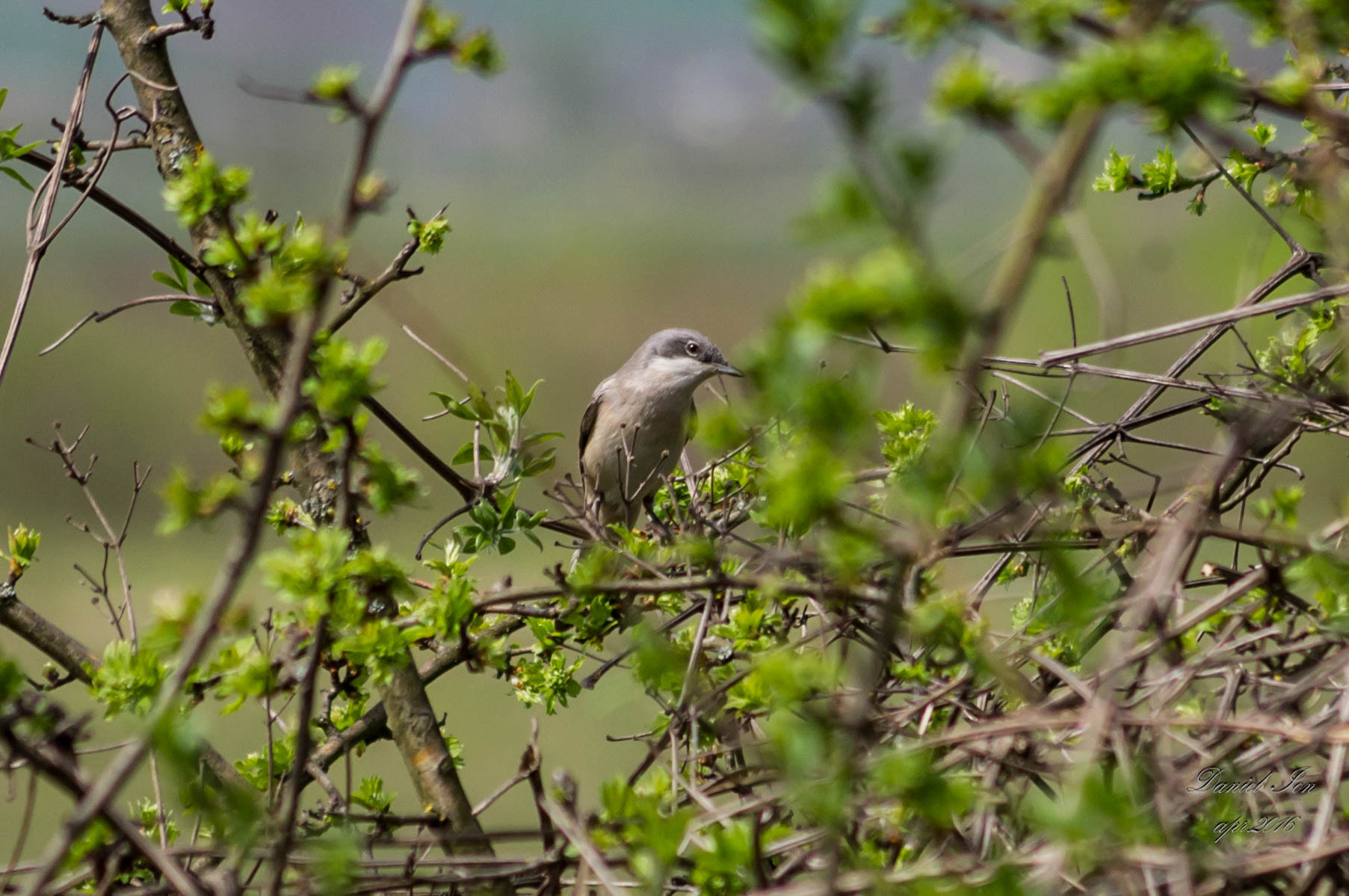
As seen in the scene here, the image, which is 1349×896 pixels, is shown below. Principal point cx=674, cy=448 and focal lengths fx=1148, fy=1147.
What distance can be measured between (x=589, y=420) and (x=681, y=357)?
53 cm

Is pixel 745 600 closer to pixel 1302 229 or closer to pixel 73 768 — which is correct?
pixel 73 768

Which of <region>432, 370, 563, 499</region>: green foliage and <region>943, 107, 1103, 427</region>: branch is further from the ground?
<region>432, 370, 563, 499</region>: green foliage

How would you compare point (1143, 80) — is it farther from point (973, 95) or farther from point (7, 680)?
point (7, 680)

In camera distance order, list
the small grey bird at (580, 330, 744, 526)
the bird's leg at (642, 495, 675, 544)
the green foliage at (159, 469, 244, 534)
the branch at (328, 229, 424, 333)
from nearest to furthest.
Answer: the green foliage at (159, 469, 244, 534)
the branch at (328, 229, 424, 333)
the bird's leg at (642, 495, 675, 544)
the small grey bird at (580, 330, 744, 526)

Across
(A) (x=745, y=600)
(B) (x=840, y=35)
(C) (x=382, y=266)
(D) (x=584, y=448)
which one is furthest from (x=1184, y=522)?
(D) (x=584, y=448)

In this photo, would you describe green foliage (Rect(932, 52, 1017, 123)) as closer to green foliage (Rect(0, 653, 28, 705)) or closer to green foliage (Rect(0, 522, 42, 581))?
green foliage (Rect(0, 653, 28, 705))

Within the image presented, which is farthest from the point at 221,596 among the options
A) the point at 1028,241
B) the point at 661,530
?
the point at 661,530

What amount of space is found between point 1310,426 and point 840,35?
1249mm

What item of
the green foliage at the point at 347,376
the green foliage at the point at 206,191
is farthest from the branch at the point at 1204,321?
the green foliage at the point at 206,191

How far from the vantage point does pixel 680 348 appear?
4.52 metres

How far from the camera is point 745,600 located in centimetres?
164

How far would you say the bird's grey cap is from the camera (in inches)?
175

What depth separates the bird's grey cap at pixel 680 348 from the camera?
445 centimetres

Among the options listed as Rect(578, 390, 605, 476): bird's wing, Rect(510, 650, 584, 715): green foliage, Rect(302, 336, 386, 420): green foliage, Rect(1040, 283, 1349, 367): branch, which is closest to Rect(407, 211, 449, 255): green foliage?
Rect(510, 650, 584, 715): green foliage
